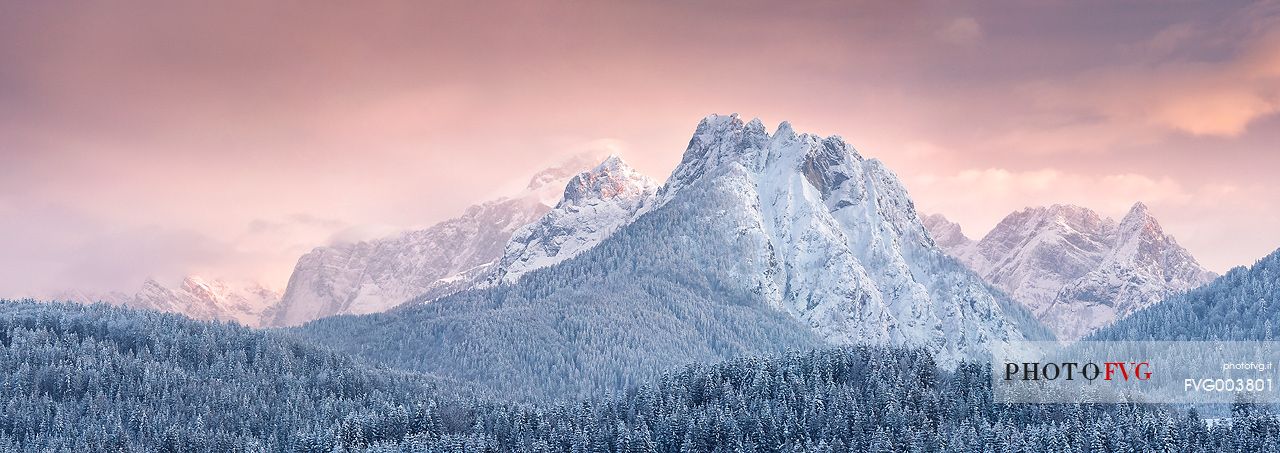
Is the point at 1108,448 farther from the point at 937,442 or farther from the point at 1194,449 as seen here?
the point at 937,442

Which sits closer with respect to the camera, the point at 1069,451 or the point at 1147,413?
the point at 1069,451

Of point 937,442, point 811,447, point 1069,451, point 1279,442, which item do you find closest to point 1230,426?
point 1279,442

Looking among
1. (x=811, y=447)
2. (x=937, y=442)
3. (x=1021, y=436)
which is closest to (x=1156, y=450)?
(x=1021, y=436)

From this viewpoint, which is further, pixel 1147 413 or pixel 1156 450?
pixel 1147 413

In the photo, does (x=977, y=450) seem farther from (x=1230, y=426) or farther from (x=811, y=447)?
(x=1230, y=426)

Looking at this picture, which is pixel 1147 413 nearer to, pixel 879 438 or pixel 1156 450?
pixel 1156 450

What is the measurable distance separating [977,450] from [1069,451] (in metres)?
13.0

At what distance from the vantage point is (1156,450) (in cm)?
18538

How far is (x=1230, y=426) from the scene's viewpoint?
643ft

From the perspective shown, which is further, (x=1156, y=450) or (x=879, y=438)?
(x=879, y=438)

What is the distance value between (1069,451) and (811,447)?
37180 mm

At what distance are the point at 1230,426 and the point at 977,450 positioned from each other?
38.8 m

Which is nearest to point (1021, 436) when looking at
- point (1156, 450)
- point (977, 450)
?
point (977, 450)

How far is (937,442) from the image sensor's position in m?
199
